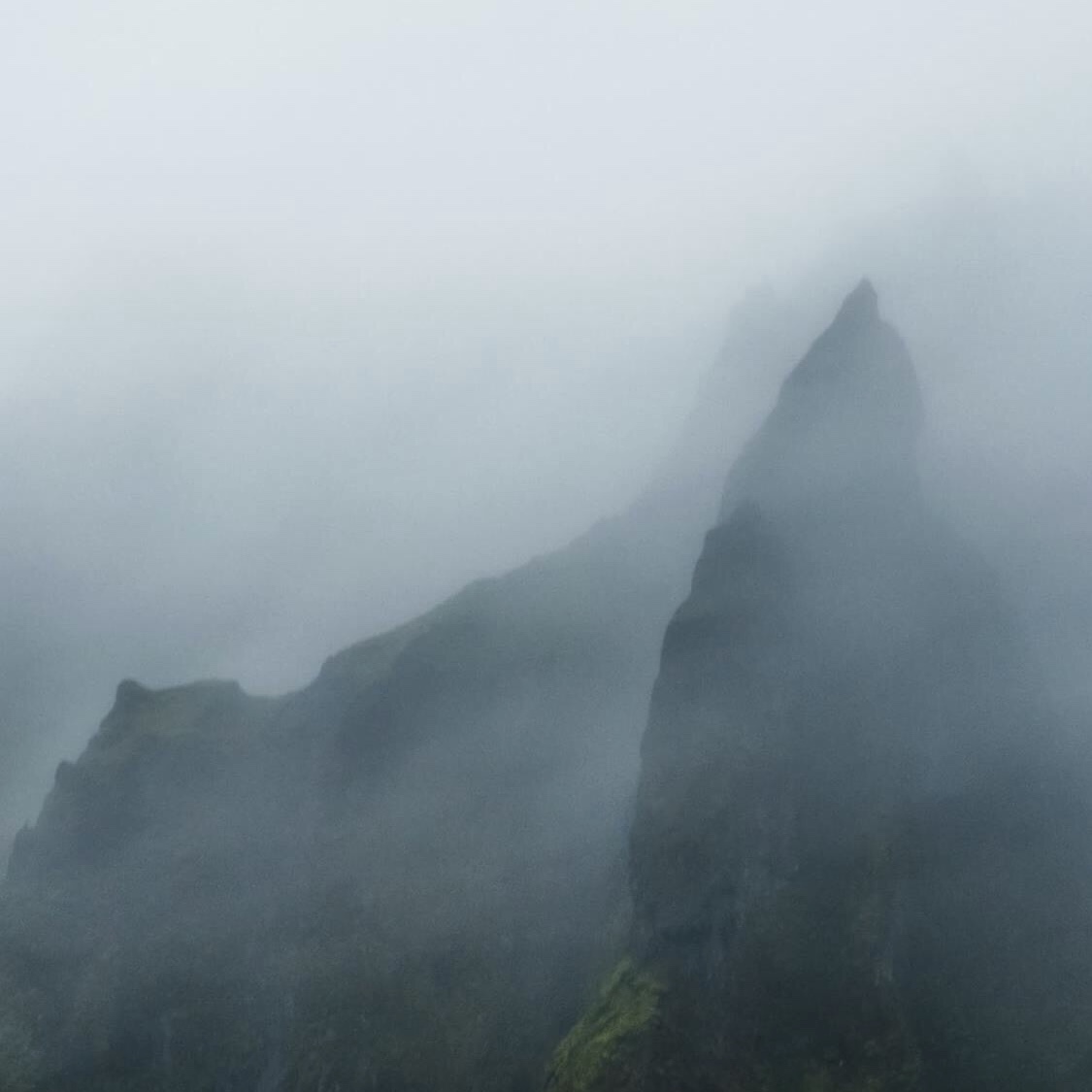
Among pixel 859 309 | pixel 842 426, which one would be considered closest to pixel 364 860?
pixel 842 426

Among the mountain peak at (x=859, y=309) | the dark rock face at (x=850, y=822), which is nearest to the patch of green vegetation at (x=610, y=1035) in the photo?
the dark rock face at (x=850, y=822)

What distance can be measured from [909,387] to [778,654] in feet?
98.0

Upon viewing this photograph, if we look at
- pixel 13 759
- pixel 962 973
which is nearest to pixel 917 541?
pixel 962 973

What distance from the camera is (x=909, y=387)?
84.0 m

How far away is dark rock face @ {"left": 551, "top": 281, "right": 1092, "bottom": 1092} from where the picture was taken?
4919 cm

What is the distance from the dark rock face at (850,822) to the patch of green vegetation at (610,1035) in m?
0.20

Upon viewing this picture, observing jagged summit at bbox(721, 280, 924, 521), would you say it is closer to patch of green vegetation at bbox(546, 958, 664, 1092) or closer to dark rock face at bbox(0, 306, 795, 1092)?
dark rock face at bbox(0, 306, 795, 1092)

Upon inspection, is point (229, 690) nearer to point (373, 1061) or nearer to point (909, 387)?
point (373, 1061)

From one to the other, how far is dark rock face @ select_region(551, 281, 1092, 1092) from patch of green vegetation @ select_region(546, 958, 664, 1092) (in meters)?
0.20

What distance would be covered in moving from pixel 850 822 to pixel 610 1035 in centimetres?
1689

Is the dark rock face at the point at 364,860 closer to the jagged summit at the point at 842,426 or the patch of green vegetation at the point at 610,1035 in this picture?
the patch of green vegetation at the point at 610,1035

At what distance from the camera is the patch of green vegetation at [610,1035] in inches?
1937

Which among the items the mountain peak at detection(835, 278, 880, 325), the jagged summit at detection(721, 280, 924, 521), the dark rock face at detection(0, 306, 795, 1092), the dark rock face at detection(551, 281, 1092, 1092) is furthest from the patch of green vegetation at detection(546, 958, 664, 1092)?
the mountain peak at detection(835, 278, 880, 325)

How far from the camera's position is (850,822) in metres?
57.4
